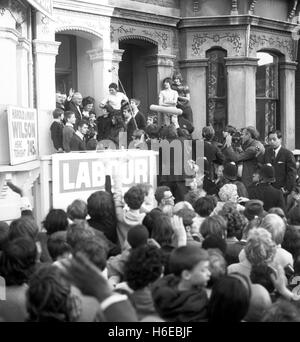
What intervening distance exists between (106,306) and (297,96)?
56.6 feet

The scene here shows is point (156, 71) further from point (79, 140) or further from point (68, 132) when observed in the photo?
point (79, 140)

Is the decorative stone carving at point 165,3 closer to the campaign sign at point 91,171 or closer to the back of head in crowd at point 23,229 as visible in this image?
the campaign sign at point 91,171

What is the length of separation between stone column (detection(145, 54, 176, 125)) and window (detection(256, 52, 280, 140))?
2.74 meters

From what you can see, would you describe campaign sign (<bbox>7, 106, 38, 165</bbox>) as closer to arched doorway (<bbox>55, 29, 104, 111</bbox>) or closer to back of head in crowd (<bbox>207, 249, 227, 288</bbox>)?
back of head in crowd (<bbox>207, 249, 227, 288</bbox>)

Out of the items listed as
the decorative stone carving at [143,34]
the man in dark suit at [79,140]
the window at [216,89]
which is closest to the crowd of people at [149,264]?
the man in dark suit at [79,140]

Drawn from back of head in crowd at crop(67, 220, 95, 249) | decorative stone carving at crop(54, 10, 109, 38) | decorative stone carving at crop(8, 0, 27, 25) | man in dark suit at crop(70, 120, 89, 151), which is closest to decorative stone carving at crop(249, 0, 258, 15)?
decorative stone carving at crop(54, 10, 109, 38)

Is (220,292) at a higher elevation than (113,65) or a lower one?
lower

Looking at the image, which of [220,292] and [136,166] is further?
[136,166]

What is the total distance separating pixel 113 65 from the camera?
48.8 ft

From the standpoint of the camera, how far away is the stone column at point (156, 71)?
1609 cm

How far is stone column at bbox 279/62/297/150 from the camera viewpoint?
18375 millimetres

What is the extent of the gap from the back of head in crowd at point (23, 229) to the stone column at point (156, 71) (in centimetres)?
1089
